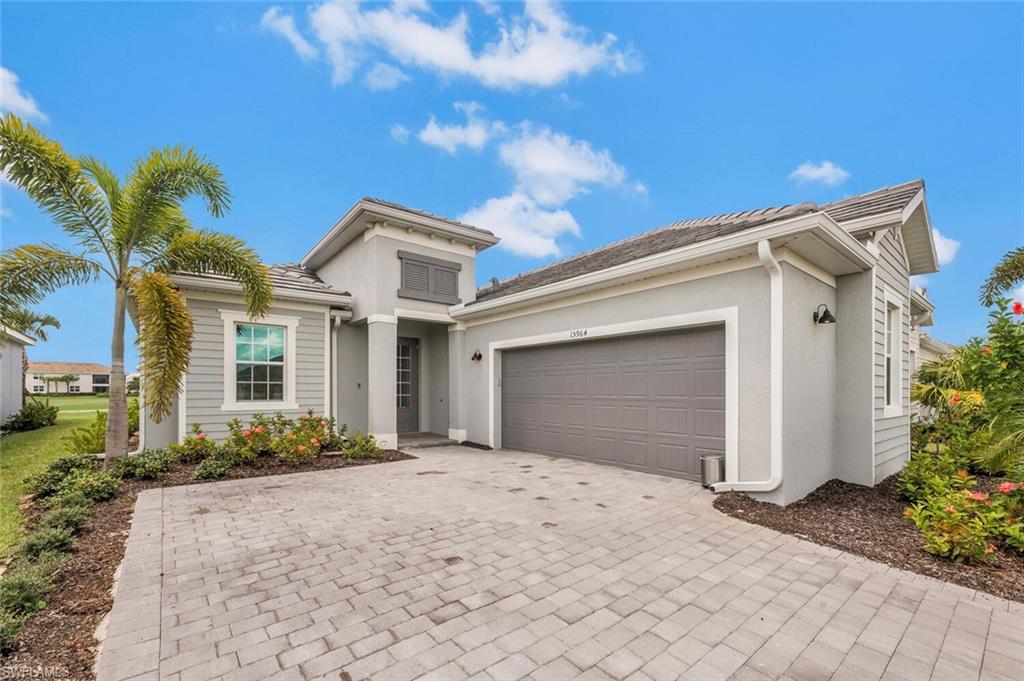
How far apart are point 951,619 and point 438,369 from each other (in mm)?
9727

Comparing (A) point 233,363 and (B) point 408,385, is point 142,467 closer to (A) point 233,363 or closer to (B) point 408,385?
(A) point 233,363

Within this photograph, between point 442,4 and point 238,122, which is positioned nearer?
point 442,4

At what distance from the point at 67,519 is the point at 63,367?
6244cm

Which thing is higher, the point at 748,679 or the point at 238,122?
the point at 238,122

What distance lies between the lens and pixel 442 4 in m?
8.73

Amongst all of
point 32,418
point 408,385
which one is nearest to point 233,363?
point 408,385

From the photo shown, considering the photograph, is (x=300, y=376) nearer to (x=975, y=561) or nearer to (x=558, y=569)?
(x=558, y=569)

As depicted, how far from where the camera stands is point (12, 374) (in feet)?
47.9

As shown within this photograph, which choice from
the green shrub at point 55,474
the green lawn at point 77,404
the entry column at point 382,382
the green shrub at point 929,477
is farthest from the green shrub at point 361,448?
the green lawn at point 77,404

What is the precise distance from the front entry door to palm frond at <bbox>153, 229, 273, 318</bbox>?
426 centimetres

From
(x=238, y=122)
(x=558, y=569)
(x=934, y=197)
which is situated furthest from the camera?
(x=238, y=122)

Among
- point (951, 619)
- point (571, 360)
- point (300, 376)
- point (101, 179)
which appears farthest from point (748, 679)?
point (101, 179)

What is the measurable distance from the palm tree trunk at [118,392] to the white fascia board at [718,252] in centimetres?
632

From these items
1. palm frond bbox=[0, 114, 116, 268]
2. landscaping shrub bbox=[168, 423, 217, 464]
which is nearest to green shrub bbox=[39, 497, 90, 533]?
landscaping shrub bbox=[168, 423, 217, 464]
